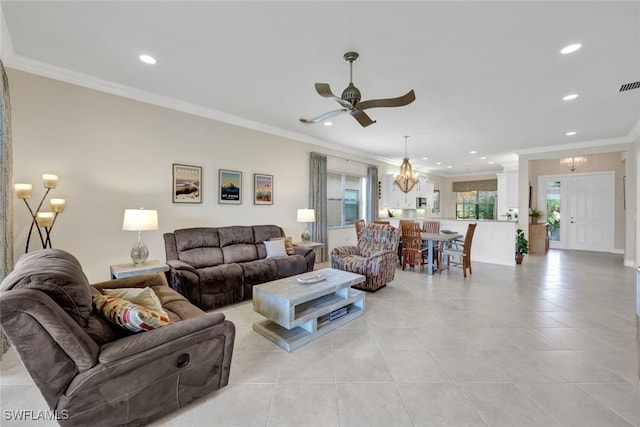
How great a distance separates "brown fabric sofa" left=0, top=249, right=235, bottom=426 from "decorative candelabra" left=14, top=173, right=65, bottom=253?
1.56 metres

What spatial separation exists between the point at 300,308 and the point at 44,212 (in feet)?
9.87

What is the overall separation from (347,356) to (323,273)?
1.14 metres

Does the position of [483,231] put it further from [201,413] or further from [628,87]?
[201,413]

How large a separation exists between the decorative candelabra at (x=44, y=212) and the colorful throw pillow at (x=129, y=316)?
1.96 metres

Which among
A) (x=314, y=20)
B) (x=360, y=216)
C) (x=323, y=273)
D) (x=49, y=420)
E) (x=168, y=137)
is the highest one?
(x=314, y=20)

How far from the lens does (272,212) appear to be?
530cm

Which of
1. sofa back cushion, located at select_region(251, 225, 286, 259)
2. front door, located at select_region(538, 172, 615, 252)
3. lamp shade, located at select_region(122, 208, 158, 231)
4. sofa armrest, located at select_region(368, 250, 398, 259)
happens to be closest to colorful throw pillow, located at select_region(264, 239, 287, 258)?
sofa back cushion, located at select_region(251, 225, 286, 259)

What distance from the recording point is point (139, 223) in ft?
10.1

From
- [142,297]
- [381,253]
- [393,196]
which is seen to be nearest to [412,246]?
[381,253]

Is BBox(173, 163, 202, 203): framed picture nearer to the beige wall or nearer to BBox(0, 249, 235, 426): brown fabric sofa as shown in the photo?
the beige wall

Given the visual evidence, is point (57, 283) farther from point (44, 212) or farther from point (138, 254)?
point (44, 212)

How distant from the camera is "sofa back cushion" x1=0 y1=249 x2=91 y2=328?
1.28 metres

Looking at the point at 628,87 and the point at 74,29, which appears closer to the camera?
the point at 74,29

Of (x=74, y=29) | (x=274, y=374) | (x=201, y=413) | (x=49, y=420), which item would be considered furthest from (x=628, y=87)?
(x=49, y=420)
